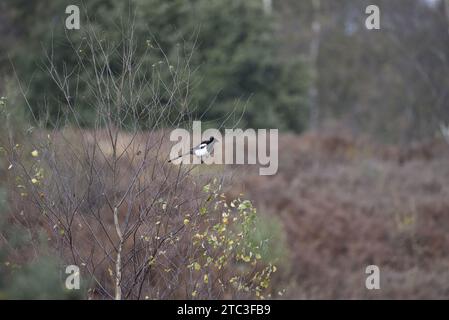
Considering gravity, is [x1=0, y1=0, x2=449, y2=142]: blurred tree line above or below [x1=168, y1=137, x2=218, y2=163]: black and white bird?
above

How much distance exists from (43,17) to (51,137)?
52.9ft

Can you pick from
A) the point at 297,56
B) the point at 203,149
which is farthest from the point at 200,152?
the point at 297,56

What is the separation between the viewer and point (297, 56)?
2362cm

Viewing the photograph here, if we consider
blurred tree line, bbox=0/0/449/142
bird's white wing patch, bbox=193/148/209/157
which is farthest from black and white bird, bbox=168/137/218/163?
blurred tree line, bbox=0/0/449/142

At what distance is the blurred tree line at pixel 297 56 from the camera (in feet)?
60.0

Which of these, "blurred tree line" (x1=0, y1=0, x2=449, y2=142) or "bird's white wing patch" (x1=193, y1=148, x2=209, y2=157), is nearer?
"bird's white wing patch" (x1=193, y1=148, x2=209, y2=157)

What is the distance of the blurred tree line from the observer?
18.3 meters

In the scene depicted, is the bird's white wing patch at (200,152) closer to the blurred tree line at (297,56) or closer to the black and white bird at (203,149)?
the black and white bird at (203,149)

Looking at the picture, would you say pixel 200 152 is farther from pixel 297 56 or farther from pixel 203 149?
pixel 297 56

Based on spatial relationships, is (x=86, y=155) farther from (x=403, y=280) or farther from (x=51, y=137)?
(x=403, y=280)

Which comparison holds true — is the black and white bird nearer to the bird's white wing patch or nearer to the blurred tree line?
the bird's white wing patch

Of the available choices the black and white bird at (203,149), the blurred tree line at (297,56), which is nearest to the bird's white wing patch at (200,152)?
the black and white bird at (203,149)
